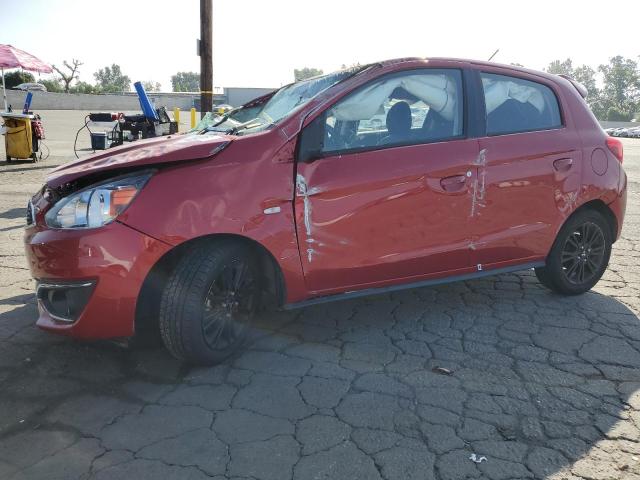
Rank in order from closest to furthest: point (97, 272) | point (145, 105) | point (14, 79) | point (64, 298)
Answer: point (97, 272) < point (64, 298) < point (145, 105) < point (14, 79)

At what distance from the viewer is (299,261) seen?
10.4ft

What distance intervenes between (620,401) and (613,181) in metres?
2.02

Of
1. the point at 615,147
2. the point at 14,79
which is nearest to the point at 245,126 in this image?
the point at 615,147

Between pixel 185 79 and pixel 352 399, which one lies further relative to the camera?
pixel 185 79

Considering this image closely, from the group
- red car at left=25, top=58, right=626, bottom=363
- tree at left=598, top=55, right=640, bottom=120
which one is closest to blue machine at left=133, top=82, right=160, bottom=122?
red car at left=25, top=58, right=626, bottom=363

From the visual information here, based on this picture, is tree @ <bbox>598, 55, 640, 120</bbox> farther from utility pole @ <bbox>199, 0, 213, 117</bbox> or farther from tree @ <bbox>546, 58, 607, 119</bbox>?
utility pole @ <bbox>199, 0, 213, 117</bbox>

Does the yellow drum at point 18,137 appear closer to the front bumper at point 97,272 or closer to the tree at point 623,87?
the front bumper at point 97,272

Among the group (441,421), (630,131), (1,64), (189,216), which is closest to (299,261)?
(189,216)

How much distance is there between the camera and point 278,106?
3.69 metres

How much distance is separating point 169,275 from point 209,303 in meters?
0.27

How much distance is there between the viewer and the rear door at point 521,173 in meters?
3.64

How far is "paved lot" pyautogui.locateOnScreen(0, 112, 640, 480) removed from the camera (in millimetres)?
2316

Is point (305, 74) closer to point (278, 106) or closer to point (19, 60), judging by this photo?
point (19, 60)

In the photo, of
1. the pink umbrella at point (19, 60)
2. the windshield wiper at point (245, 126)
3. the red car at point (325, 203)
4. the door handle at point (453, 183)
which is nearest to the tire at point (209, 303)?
the red car at point (325, 203)
